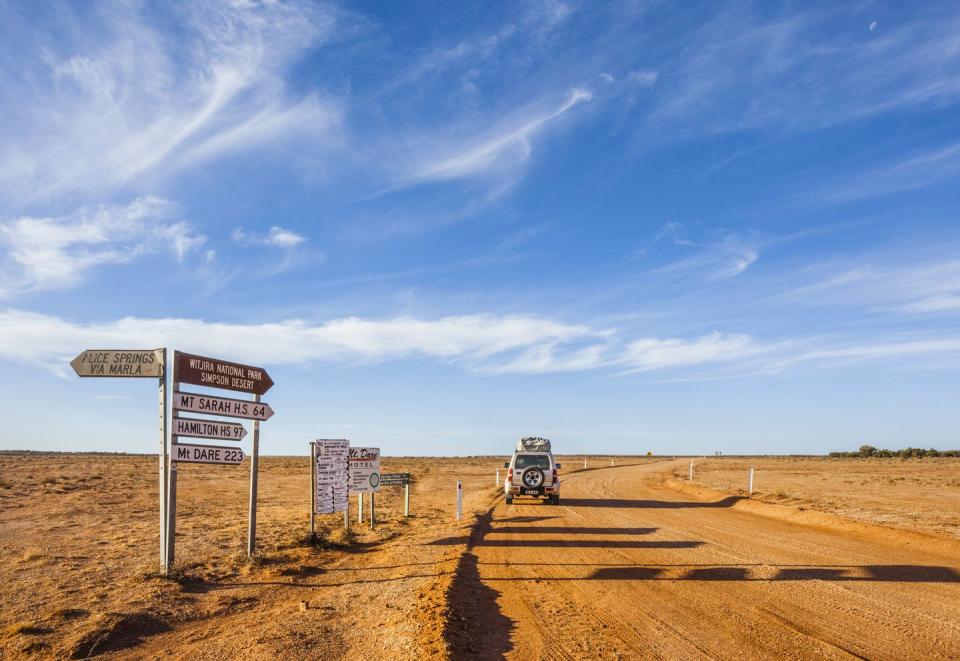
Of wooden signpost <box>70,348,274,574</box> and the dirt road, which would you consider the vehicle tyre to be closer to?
the dirt road

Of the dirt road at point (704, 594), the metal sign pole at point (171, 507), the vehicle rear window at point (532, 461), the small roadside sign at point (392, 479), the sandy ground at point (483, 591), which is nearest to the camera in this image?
the dirt road at point (704, 594)

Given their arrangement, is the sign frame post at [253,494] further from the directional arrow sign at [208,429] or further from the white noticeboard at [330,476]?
the white noticeboard at [330,476]

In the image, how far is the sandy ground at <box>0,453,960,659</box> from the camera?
7488 mm

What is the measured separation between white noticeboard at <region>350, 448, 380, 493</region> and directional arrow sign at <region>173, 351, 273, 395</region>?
4.56 m

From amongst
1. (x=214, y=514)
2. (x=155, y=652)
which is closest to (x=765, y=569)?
(x=155, y=652)

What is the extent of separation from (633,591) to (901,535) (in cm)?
1004

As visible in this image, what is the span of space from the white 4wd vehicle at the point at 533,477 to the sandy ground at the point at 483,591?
455cm

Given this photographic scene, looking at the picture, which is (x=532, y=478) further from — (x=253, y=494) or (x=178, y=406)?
(x=178, y=406)

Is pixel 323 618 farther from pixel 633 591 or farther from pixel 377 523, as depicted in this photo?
pixel 377 523

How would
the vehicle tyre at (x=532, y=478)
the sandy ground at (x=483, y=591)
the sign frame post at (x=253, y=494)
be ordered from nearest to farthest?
the sandy ground at (x=483, y=591) < the sign frame post at (x=253, y=494) < the vehicle tyre at (x=532, y=478)

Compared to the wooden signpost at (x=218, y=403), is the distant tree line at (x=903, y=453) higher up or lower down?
lower down

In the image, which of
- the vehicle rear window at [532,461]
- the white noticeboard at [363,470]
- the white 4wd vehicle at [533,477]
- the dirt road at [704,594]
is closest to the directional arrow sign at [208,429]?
the dirt road at [704,594]

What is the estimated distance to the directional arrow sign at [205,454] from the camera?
1149cm

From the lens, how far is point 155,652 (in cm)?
751
